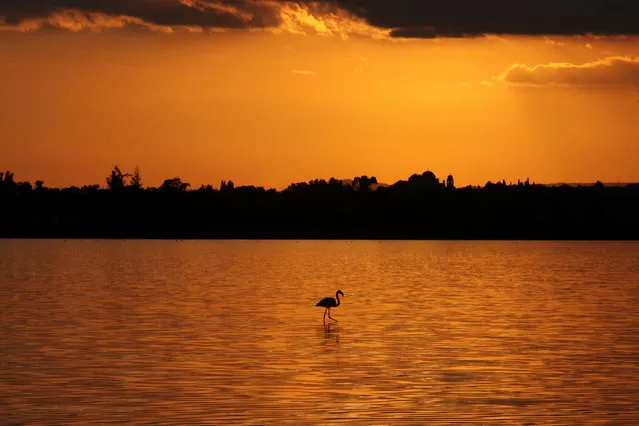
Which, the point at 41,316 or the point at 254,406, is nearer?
the point at 254,406

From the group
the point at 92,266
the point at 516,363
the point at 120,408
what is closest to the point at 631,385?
the point at 516,363

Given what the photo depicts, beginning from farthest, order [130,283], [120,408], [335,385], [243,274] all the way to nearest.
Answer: [243,274], [130,283], [335,385], [120,408]

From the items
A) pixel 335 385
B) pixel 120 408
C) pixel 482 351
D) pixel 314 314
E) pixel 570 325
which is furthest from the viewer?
pixel 314 314

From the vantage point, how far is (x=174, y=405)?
27016mm

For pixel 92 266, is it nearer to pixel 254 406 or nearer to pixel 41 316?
pixel 41 316

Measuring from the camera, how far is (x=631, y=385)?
30.5 metres

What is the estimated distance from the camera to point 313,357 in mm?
Result: 35844

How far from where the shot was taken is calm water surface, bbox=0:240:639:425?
2667 centimetres

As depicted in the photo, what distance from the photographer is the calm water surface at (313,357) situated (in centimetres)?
2667

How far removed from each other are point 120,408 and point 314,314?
83.0 ft

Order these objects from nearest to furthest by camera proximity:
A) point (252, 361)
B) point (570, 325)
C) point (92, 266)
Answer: point (252, 361), point (570, 325), point (92, 266)

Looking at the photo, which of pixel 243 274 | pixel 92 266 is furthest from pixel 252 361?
pixel 92 266

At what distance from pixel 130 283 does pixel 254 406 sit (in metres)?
49.1

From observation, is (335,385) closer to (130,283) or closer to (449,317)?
(449,317)
